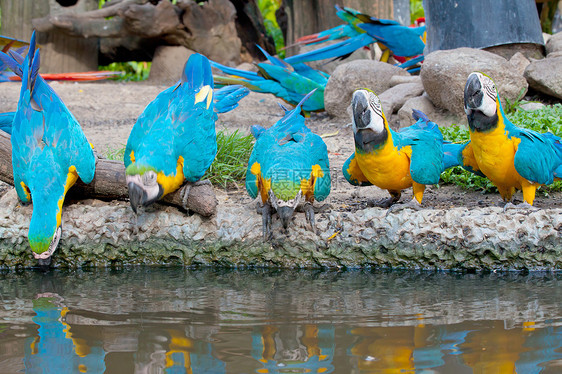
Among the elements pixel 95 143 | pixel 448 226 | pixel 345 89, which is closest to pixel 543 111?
pixel 345 89

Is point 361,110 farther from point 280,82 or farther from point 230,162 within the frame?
point 280,82

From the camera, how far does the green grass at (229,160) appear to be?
4.36 m

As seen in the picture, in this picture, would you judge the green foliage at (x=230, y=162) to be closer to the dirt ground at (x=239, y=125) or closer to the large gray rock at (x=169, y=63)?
the dirt ground at (x=239, y=125)

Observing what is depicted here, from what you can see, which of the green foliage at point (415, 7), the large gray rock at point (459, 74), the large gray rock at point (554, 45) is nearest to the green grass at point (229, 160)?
the large gray rock at point (459, 74)

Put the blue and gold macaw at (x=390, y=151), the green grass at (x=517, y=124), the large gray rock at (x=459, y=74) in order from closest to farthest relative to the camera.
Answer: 1. the blue and gold macaw at (x=390, y=151)
2. the green grass at (x=517, y=124)
3. the large gray rock at (x=459, y=74)

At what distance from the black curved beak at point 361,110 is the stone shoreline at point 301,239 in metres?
0.48

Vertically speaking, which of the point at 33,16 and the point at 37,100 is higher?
the point at 33,16

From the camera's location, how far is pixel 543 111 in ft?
16.1

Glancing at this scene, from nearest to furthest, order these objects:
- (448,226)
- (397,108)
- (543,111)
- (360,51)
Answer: (448,226) < (543,111) < (397,108) < (360,51)

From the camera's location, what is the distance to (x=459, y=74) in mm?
4973

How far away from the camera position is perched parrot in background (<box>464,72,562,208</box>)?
10.4 ft

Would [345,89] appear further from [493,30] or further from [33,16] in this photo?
[33,16]

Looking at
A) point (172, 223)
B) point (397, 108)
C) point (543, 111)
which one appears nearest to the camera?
point (172, 223)

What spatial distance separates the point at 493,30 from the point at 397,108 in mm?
1196
